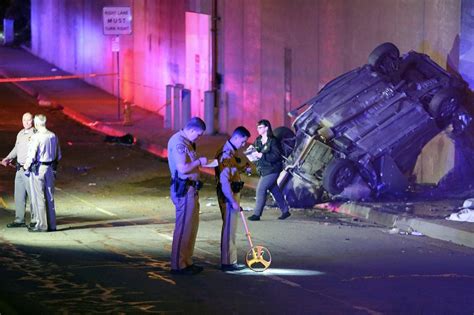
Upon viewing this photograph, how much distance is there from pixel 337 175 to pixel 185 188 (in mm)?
6281

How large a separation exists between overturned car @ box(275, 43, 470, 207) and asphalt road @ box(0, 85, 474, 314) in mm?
687

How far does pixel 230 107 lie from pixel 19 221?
12862mm

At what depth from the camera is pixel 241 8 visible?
2923 centimetres

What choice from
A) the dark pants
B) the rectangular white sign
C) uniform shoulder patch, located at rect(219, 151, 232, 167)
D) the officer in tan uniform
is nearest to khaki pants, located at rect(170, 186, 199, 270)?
the officer in tan uniform

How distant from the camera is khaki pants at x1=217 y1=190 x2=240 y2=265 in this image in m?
13.3

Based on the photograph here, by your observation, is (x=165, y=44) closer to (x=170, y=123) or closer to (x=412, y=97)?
(x=170, y=123)

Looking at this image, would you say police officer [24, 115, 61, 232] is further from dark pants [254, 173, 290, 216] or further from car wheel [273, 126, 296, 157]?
car wheel [273, 126, 296, 157]

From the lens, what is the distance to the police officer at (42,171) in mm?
16875

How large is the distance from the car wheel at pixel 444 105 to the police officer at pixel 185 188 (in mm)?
6932

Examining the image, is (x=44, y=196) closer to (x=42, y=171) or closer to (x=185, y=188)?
(x=42, y=171)

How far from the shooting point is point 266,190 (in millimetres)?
18297

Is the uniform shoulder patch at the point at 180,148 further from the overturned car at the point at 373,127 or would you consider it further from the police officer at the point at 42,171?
the overturned car at the point at 373,127

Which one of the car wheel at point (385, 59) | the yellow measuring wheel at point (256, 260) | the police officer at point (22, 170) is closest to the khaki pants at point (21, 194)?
the police officer at point (22, 170)

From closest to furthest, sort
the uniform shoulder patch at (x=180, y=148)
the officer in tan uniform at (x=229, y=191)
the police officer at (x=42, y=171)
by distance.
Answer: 1. the uniform shoulder patch at (x=180, y=148)
2. the officer in tan uniform at (x=229, y=191)
3. the police officer at (x=42, y=171)
